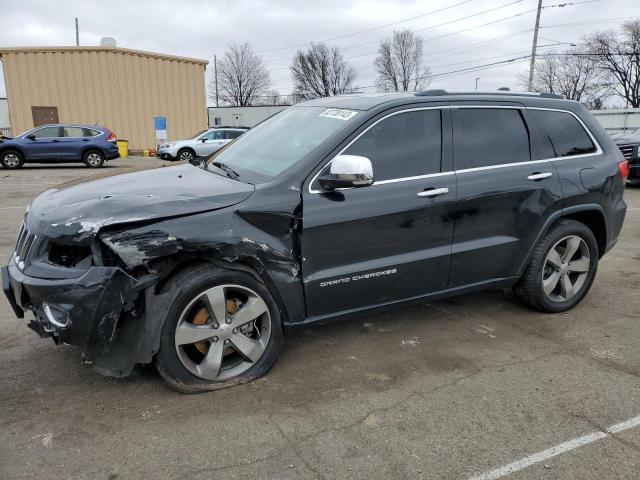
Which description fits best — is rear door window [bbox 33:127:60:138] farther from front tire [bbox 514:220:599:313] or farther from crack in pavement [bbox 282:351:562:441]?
crack in pavement [bbox 282:351:562:441]

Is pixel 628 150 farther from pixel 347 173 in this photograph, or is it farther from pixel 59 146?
pixel 59 146

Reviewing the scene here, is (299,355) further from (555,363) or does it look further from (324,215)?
(555,363)

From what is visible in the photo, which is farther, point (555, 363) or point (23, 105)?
point (23, 105)

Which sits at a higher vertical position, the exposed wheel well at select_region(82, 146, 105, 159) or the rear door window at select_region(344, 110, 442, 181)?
the rear door window at select_region(344, 110, 442, 181)

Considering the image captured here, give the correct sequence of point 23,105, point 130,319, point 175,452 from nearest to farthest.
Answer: point 175,452 < point 130,319 < point 23,105

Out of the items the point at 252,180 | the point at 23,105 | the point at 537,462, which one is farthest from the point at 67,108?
the point at 537,462

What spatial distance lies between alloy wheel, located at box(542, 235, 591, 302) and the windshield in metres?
2.12

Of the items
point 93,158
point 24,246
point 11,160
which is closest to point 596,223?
point 24,246

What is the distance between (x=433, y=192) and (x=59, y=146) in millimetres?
18015

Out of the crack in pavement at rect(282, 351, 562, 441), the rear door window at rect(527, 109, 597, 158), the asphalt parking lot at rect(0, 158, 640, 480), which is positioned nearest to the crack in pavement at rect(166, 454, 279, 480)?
the asphalt parking lot at rect(0, 158, 640, 480)

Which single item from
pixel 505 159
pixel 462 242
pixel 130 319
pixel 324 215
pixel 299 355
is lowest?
pixel 299 355

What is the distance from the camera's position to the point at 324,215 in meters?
3.28

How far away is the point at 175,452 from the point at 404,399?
1.32 meters

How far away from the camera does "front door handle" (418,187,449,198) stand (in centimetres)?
359
